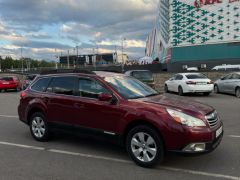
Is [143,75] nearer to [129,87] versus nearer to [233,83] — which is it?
[233,83]

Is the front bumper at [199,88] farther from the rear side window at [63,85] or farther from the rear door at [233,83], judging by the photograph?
the rear side window at [63,85]

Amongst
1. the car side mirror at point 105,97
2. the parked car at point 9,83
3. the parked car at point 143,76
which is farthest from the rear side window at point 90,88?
the parked car at point 9,83

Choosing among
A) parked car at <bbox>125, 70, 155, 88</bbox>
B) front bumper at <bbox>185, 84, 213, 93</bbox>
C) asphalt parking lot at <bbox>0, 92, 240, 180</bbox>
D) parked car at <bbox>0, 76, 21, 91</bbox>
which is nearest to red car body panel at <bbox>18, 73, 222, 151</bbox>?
asphalt parking lot at <bbox>0, 92, 240, 180</bbox>

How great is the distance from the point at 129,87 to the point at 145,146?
1.39 metres

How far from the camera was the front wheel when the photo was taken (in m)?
7.87

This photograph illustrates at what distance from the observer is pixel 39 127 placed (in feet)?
26.3

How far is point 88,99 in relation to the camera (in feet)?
22.2

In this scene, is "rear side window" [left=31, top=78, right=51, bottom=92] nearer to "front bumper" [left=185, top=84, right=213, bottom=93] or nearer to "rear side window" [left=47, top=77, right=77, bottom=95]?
"rear side window" [left=47, top=77, right=77, bottom=95]

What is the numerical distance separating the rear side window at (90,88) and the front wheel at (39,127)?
1378mm

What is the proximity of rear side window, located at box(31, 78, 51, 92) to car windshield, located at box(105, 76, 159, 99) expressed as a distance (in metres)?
1.89

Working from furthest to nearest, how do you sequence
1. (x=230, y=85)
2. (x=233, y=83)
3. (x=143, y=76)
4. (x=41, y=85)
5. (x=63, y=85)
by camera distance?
(x=143, y=76)
(x=230, y=85)
(x=233, y=83)
(x=41, y=85)
(x=63, y=85)

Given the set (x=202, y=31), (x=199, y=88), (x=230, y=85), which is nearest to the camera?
(x=230, y=85)

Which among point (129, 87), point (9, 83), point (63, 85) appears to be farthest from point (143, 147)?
point (9, 83)

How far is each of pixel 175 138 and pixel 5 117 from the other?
8.28 m
